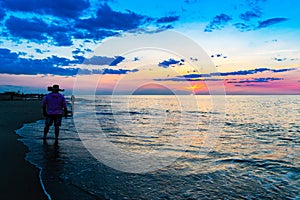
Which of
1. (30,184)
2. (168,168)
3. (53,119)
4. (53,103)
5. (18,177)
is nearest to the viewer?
(30,184)

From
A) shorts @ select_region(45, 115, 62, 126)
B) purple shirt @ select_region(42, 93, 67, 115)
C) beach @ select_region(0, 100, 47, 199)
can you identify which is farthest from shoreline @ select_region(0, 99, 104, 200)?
purple shirt @ select_region(42, 93, 67, 115)

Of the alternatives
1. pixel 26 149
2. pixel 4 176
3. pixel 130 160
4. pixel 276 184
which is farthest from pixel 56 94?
pixel 276 184

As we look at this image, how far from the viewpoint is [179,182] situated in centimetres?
601

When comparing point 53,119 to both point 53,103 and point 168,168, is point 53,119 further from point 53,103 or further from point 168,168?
point 168,168

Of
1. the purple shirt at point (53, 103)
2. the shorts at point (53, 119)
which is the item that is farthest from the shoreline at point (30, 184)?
the purple shirt at point (53, 103)

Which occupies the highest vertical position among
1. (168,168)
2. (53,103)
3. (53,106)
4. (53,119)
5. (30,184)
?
(53,103)

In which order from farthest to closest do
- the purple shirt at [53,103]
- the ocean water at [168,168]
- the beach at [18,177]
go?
the purple shirt at [53,103] < the ocean water at [168,168] < the beach at [18,177]

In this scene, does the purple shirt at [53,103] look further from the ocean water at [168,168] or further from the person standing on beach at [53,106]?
the ocean water at [168,168]

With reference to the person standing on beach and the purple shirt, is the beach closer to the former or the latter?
the person standing on beach

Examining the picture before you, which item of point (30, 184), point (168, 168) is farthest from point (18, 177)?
point (168, 168)

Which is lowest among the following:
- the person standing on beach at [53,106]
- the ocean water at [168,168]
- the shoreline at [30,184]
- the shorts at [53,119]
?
the ocean water at [168,168]

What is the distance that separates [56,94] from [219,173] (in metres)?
7.17

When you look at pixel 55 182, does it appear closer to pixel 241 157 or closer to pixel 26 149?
pixel 26 149

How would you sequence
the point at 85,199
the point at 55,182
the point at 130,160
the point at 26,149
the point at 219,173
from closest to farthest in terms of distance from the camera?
the point at 85,199, the point at 55,182, the point at 219,173, the point at 130,160, the point at 26,149
